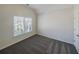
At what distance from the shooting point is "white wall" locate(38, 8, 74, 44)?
4.89 metres

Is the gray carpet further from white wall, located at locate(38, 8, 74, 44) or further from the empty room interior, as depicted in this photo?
white wall, located at locate(38, 8, 74, 44)

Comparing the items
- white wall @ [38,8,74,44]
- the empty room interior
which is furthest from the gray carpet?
white wall @ [38,8,74,44]

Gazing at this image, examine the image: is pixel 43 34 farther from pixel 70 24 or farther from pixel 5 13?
pixel 5 13

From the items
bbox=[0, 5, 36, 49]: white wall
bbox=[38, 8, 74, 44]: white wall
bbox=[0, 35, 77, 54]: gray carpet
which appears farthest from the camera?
bbox=[38, 8, 74, 44]: white wall

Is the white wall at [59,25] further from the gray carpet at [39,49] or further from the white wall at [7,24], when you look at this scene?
the white wall at [7,24]

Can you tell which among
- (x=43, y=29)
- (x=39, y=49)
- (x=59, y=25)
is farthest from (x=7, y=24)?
(x=43, y=29)

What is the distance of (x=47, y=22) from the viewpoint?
6.60 m

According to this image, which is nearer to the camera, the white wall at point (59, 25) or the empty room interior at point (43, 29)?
the empty room interior at point (43, 29)

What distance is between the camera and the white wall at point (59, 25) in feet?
16.1

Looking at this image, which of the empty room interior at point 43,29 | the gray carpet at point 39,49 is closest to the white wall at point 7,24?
the empty room interior at point 43,29

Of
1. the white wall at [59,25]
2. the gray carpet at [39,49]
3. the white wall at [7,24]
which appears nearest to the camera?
the gray carpet at [39,49]

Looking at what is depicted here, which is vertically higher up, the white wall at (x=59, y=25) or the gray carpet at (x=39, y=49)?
the white wall at (x=59, y=25)

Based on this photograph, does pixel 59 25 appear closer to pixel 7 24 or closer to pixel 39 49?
pixel 39 49

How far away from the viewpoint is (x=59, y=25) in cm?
555
